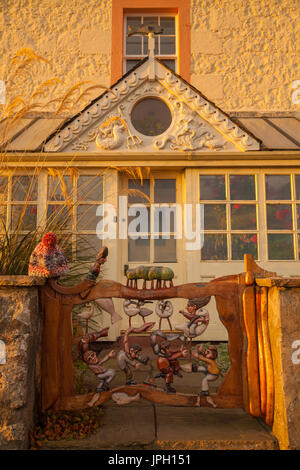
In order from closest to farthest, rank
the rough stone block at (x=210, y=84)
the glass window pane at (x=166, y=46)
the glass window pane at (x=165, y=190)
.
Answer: the glass window pane at (x=165, y=190) → the rough stone block at (x=210, y=84) → the glass window pane at (x=166, y=46)

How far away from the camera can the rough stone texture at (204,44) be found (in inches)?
223

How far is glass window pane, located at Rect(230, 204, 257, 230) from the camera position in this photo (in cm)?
453

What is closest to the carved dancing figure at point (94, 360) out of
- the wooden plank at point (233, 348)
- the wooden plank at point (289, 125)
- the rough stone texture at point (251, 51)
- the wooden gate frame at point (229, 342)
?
the wooden gate frame at point (229, 342)

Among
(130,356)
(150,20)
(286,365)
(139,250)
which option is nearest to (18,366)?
(130,356)

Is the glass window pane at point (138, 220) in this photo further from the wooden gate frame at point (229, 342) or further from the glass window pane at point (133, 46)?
the glass window pane at point (133, 46)

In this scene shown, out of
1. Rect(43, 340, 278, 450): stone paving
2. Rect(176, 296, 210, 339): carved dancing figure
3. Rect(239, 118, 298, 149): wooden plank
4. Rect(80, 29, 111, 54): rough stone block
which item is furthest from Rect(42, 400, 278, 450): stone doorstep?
Rect(80, 29, 111, 54): rough stone block

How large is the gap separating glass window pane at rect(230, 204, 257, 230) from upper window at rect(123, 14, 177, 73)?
291cm

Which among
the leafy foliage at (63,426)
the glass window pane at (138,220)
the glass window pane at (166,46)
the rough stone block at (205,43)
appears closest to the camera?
the leafy foliage at (63,426)

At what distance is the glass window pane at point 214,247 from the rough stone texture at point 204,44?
2.44 metres

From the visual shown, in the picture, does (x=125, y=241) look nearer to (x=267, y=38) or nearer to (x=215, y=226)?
(x=215, y=226)

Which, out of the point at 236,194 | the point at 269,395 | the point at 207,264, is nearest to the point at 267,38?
the point at 236,194

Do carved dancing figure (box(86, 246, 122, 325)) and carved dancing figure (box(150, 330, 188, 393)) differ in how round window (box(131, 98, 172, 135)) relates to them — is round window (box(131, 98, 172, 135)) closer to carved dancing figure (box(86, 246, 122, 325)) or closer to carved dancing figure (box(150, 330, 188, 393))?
carved dancing figure (box(86, 246, 122, 325))

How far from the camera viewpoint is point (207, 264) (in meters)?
4.45

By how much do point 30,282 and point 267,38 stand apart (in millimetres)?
5944
